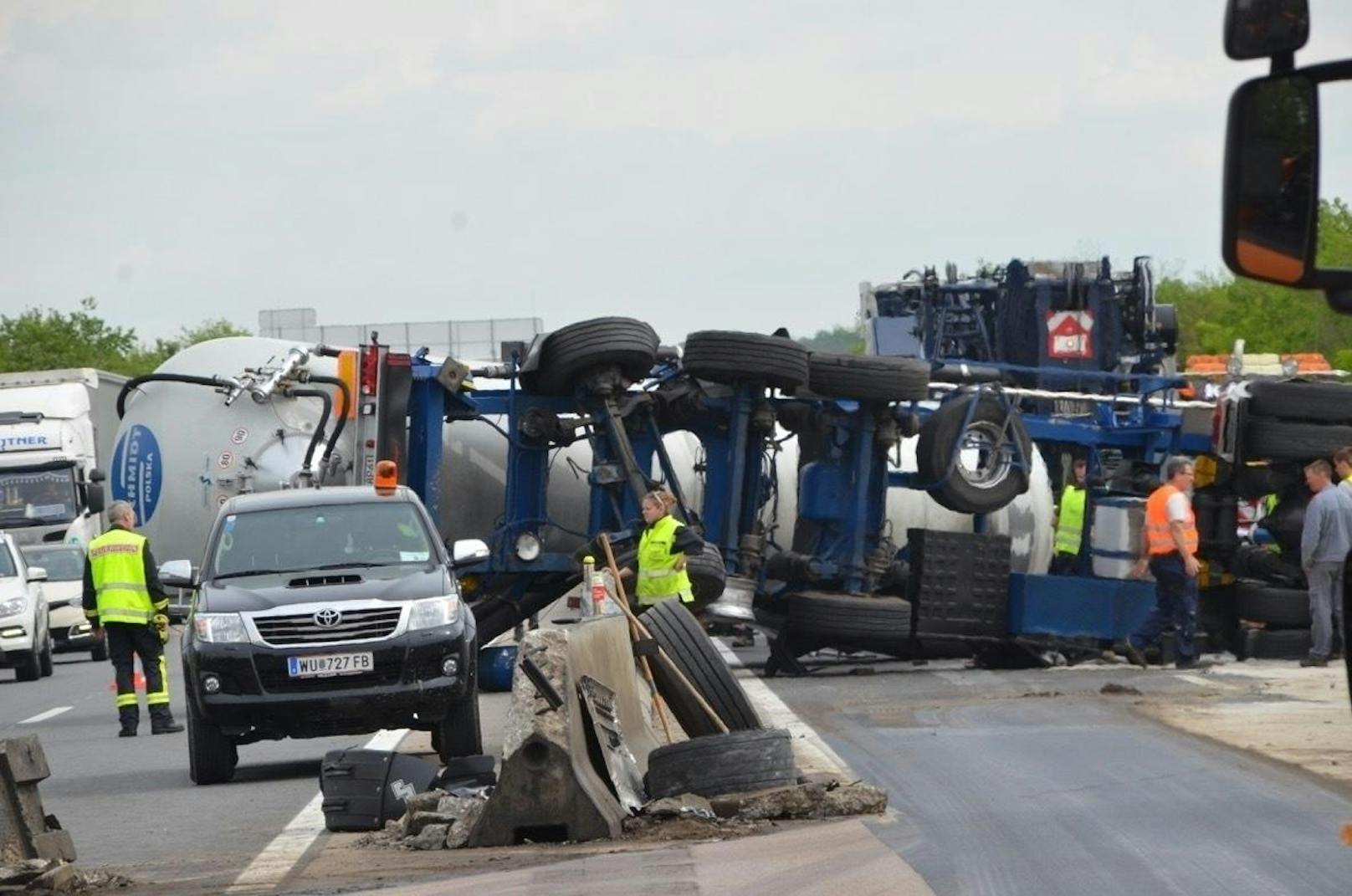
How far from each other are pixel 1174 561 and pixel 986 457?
2.06 metres

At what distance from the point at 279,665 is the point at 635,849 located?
14.8 ft

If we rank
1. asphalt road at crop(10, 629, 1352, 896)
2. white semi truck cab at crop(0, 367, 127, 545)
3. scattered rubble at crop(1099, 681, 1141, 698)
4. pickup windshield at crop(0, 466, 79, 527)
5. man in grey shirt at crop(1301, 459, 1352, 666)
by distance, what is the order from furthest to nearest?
pickup windshield at crop(0, 466, 79, 527) → white semi truck cab at crop(0, 367, 127, 545) → man in grey shirt at crop(1301, 459, 1352, 666) → scattered rubble at crop(1099, 681, 1141, 698) → asphalt road at crop(10, 629, 1352, 896)

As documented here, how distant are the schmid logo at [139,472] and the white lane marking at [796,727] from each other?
5.10m

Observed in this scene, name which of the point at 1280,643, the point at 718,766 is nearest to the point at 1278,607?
the point at 1280,643

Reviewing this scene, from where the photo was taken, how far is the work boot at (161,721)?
59.7 feet

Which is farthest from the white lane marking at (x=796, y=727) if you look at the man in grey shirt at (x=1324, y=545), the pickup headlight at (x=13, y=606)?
the pickup headlight at (x=13, y=606)

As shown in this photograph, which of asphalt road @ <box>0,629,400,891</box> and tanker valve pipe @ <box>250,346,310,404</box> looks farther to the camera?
tanker valve pipe @ <box>250,346,310,404</box>

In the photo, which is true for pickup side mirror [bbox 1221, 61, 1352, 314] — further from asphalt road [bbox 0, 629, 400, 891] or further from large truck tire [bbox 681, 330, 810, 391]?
large truck tire [bbox 681, 330, 810, 391]

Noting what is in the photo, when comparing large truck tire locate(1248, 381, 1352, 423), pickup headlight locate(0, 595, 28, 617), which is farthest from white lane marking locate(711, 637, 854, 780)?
pickup headlight locate(0, 595, 28, 617)

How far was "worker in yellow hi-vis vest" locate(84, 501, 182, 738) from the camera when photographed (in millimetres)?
18000

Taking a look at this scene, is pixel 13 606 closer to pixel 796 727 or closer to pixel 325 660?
pixel 796 727

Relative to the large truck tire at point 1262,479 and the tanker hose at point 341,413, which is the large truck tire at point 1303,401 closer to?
the large truck tire at point 1262,479

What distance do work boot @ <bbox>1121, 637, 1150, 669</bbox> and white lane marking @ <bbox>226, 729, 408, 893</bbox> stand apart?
32.7ft

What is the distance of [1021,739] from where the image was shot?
46.1ft
